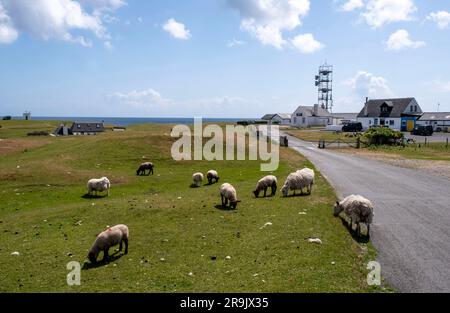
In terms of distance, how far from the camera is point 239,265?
1481 centimetres

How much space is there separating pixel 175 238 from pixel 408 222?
41.4 feet

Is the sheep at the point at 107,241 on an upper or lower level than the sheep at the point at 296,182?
lower

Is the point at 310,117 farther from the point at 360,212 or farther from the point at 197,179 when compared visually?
the point at 360,212

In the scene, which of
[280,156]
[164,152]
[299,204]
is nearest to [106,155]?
[164,152]

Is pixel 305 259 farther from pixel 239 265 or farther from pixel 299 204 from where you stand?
pixel 299 204

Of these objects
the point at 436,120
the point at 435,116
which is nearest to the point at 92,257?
the point at 436,120

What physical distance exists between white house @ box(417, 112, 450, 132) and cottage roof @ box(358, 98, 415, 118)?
616 centimetres

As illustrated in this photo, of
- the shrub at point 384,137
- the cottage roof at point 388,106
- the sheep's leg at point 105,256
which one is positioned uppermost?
the cottage roof at point 388,106

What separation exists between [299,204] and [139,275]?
1322 centimetres

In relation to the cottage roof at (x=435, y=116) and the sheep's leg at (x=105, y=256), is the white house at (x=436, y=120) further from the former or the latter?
the sheep's leg at (x=105, y=256)

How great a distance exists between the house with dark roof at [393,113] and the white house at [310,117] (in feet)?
111

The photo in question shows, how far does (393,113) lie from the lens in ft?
396

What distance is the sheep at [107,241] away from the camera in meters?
16.2

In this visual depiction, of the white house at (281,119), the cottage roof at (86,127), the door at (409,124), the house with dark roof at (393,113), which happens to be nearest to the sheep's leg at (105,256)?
the house with dark roof at (393,113)
